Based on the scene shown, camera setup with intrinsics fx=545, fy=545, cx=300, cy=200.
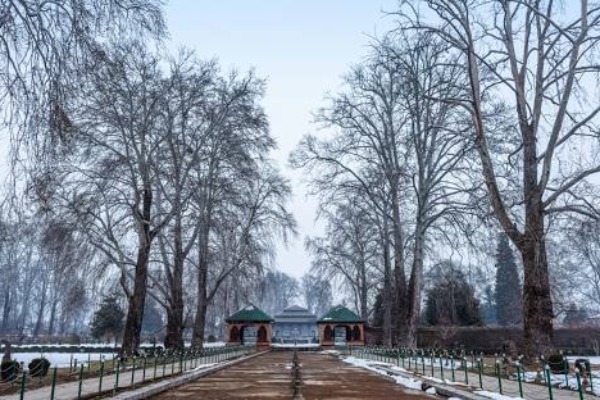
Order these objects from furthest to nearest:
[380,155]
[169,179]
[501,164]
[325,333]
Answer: [325,333]
[380,155]
[169,179]
[501,164]

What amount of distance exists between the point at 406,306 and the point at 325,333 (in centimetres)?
2676

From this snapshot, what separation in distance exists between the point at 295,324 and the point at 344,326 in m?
37.5

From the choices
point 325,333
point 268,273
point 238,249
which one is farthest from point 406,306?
point 325,333

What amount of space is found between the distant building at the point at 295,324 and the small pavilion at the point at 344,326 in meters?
28.8

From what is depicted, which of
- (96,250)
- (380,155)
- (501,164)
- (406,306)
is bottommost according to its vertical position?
(406,306)

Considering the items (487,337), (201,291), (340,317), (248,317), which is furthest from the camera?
(340,317)

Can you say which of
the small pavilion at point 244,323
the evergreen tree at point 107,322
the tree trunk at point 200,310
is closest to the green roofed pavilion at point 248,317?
the small pavilion at point 244,323

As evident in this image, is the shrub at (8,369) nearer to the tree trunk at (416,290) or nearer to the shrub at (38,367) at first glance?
the shrub at (38,367)

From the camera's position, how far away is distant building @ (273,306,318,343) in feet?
286

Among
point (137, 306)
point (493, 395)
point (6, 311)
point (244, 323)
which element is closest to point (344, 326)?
point (244, 323)

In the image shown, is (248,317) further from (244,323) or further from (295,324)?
(295,324)

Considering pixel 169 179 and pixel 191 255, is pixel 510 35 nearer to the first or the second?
pixel 169 179

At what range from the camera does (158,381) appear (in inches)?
574

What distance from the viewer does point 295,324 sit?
89375 millimetres
